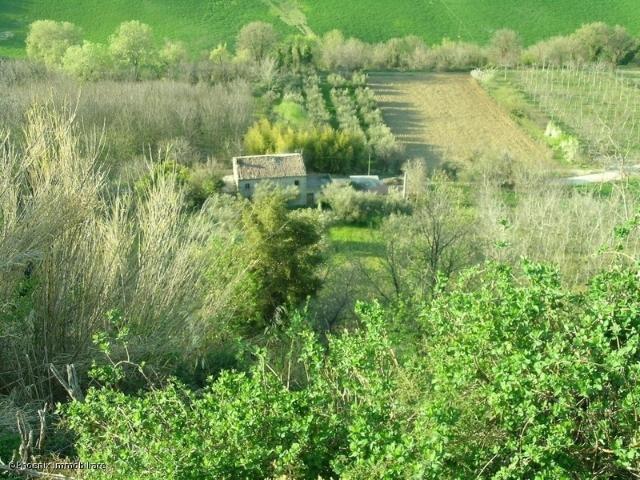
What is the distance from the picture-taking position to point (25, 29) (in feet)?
190

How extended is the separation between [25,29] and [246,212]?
47739 mm

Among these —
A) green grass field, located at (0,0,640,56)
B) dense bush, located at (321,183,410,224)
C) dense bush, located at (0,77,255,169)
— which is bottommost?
dense bush, located at (321,183,410,224)

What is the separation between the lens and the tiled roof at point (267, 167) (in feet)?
104

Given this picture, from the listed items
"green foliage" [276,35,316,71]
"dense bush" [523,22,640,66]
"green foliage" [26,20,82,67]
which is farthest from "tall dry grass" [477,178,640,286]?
"dense bush" [523,22,640,66]

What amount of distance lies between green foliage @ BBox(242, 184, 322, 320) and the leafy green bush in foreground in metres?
11.1

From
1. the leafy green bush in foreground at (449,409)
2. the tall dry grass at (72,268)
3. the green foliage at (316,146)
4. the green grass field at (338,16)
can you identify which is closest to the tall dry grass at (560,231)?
the tall dry grass at (72,268)

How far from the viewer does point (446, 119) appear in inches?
1833

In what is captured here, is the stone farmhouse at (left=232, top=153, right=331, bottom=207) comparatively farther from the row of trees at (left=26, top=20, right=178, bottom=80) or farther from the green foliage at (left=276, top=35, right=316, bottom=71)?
the green foliage at (left=276, top=35, right=316, bottom=71)

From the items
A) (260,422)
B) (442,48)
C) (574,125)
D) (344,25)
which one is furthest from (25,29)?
(260,422)

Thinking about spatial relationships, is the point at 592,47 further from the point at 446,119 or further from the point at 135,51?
the point at 135,51

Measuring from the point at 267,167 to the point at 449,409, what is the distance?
27218mm

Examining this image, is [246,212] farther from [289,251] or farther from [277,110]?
[277,110]

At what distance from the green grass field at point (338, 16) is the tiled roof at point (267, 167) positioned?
29.5 metres

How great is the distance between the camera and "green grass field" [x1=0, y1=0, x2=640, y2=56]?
6003cm
